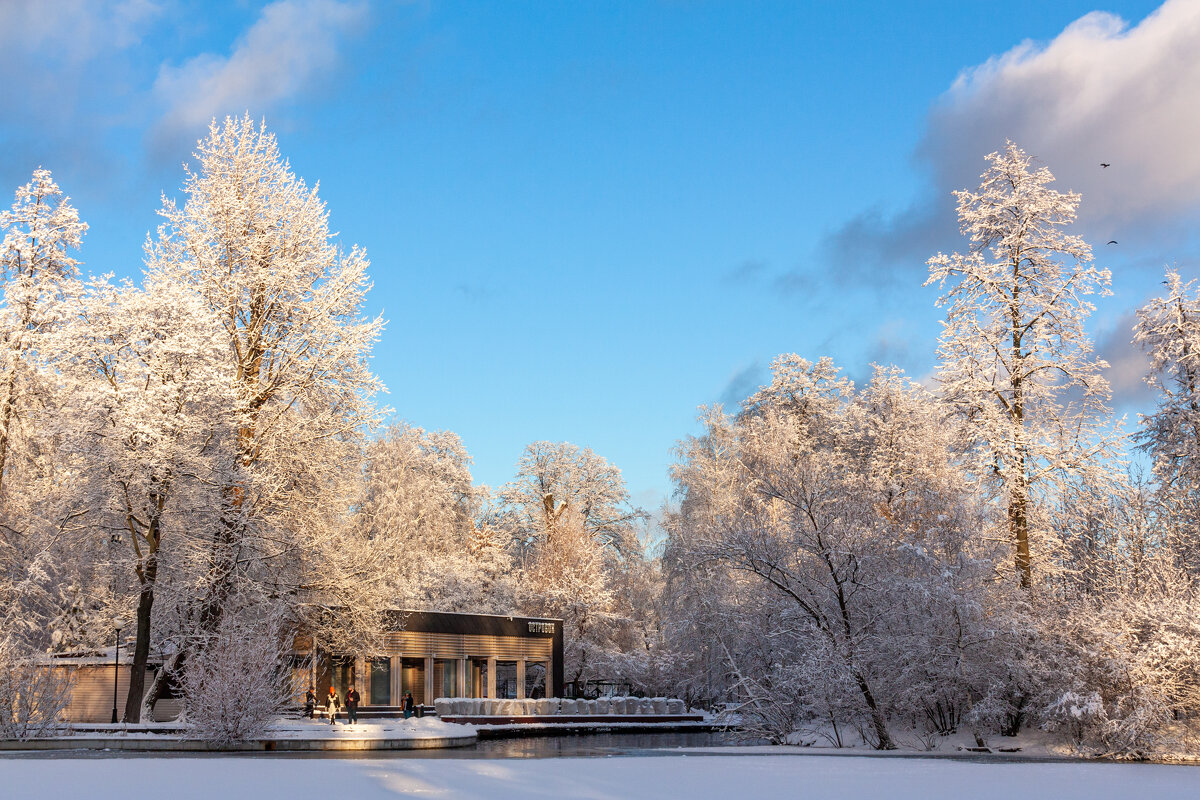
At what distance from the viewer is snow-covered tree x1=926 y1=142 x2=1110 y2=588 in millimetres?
25828

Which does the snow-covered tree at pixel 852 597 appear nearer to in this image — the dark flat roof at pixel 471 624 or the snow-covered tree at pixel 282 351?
the snow-covered tree at pixel 282 351

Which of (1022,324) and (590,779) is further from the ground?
(1022,324)

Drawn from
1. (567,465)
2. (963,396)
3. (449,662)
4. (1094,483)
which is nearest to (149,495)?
(449,662)

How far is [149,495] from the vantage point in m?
27.8

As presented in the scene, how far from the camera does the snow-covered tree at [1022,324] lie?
1017 inches

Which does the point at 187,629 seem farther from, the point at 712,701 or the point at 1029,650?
the point at 712,701

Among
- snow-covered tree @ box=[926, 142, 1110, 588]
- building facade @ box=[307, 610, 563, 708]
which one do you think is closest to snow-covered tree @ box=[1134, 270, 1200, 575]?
snow-covered tree @ box=[926, 142, 1110, 588]

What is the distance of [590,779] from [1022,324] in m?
17.7

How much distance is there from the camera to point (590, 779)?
14.9 meters

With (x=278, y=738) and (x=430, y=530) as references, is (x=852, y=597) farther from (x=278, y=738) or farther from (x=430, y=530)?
(x=430, y=530)

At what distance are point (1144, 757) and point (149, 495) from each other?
2470cm

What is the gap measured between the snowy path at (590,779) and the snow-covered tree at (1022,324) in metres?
9.76

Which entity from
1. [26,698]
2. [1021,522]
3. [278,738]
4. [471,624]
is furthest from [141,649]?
[1021,522]

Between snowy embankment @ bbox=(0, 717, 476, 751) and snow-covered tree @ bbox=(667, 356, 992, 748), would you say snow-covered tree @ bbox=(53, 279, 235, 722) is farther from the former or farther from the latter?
snow-covered tree @ bbox=(667, 356, 992, 748)
